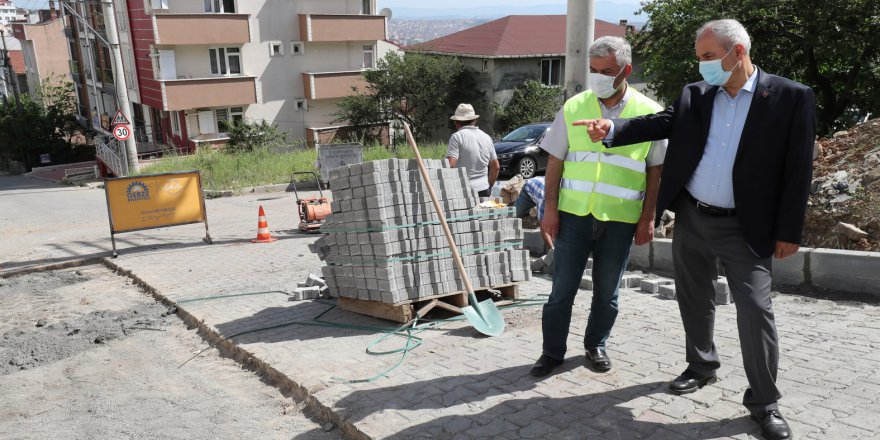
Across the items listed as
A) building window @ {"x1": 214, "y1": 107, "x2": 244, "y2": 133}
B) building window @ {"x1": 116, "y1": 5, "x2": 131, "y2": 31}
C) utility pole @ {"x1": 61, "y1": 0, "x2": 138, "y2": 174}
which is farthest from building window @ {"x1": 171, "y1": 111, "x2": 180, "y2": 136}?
utility pole @ {"x1": 61, "y1": 0, "x2": 138, "y2": 174}

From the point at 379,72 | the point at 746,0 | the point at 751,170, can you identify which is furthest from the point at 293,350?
the point at 379,72

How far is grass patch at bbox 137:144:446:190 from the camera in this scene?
874 inches

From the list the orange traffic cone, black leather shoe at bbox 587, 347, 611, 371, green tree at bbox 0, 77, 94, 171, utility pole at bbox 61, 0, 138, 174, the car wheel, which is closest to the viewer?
black leather shoe at bbox 587, 347, 611, 371

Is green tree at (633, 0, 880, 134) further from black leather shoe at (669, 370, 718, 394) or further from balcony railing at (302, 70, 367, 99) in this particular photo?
balcony railing at (302, 70, 367, 99)

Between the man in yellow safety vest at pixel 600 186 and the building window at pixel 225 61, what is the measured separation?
3206cm

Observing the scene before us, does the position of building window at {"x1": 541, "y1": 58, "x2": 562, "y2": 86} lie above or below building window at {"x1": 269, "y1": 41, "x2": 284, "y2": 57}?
below

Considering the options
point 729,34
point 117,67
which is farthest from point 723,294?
point 117,67

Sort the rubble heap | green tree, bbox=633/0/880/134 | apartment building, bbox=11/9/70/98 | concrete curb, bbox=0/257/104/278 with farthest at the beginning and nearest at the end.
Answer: apartment building, bbox=11/9/70/98
green tree, bbox=633/0/880/134
concrete curb, bbox=0/257/104/278
the rubble heap

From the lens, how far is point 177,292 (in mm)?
7965

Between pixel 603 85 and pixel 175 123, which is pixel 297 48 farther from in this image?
pixel 603 85

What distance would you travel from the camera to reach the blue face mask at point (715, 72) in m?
3.48

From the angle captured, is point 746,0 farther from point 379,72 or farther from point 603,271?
point 379,72

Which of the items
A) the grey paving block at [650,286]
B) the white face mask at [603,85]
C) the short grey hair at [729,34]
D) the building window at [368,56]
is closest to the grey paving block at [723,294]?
the grey paving block at [650,286]

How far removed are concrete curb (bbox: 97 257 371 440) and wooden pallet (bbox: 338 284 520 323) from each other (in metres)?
1.06
